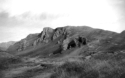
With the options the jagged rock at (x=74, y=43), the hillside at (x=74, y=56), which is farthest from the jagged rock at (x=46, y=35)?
the jagged rock at (x=74, y=43)

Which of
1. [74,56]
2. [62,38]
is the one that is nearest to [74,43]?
[74,56]

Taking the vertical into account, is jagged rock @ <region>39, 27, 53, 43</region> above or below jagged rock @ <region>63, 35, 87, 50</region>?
above

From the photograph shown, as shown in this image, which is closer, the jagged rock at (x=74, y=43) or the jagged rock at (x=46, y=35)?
the jagged rock at (x=74, y=43)

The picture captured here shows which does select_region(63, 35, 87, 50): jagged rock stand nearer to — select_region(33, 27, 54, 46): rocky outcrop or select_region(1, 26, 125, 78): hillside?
select_region(1, 26, 125, 78): hillside

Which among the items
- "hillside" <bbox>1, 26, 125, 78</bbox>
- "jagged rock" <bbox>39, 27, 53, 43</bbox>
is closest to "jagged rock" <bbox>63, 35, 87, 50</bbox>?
"hillside" <bbox>1, 26, 125, 78</bbox>

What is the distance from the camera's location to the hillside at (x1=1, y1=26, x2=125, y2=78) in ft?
37.8

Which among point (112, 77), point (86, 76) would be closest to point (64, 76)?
point (86, 76)

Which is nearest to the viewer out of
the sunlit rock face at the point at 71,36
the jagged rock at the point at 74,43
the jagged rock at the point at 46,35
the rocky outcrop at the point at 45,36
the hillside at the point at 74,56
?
the hillside at the point at 74,56

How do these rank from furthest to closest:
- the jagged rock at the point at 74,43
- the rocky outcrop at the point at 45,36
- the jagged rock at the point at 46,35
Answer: the jagged rock at the point at 46,35 < the rocky outcrop at the point at 45,36 < the jagged rock at the point at 74,43

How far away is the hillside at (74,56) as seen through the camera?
11.5 m

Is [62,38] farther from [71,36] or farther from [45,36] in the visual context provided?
[45,36]

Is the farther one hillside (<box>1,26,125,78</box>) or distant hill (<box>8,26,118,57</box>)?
Answer: distant hill (<box>8,26,118,57</box>)

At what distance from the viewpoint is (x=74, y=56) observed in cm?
7819

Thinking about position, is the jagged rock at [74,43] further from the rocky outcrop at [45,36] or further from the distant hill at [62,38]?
the rocky outcrop at [45,36]
